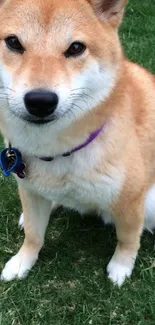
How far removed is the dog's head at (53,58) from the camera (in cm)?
182

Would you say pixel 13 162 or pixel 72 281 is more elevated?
pixel 13 162

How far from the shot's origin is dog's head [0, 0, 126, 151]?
71.6 inches

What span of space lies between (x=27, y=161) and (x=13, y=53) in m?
0.54

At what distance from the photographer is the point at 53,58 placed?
1.85 meters

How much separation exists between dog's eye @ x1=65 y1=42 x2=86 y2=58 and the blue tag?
529mm

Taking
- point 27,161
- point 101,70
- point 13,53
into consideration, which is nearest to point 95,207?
point 27,161

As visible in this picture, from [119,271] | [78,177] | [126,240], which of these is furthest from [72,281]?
[78,177]

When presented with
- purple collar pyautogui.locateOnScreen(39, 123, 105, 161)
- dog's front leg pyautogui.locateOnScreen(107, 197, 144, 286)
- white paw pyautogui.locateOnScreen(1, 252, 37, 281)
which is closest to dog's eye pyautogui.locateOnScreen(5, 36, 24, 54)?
purple collar pyautogui.locateOnScreen(39, 123, 105, 161)

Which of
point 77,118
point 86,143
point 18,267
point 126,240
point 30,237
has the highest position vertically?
point 77,118

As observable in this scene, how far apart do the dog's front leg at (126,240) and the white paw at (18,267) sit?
0.39m

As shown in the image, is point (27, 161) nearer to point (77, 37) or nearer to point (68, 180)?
point (68, 180)

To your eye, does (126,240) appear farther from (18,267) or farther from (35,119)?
(35,119)

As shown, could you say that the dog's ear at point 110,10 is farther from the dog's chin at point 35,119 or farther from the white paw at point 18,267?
the white paw at point 18,267

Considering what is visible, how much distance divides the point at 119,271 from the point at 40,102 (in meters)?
1.13
